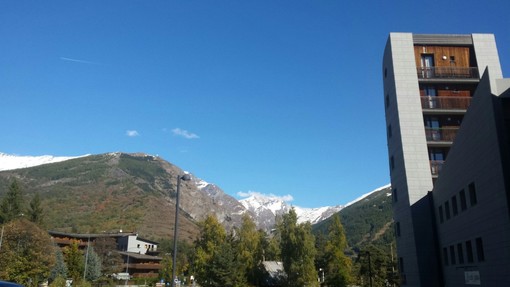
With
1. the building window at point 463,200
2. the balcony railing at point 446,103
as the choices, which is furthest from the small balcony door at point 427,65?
the building window at point 463,200

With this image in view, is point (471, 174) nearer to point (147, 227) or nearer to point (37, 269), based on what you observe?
point (37, 269)

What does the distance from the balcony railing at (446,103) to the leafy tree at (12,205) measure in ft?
282

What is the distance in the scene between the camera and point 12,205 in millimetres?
93438

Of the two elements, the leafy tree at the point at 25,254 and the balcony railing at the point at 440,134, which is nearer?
the balcony railing at the point at 440,134

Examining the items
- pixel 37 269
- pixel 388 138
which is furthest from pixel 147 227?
pixel 388 138

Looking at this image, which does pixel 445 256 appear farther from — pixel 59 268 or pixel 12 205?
pixel 12 205

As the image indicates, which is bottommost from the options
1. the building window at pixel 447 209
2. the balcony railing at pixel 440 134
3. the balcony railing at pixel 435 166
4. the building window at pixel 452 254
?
the building window at pixel 452 254

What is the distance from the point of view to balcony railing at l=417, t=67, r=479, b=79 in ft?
122

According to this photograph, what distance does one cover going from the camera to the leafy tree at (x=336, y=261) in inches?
2589

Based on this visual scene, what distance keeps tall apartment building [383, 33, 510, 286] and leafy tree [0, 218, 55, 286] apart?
141 ft

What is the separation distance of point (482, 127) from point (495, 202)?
3.94 metres

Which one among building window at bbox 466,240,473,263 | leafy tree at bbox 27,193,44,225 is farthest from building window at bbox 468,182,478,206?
leafy tree at bbox 27,193,44,225

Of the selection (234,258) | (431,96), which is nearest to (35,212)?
(234,258)

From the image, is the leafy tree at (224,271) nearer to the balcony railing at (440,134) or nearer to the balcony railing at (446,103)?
the balcony railing at (440,134)
